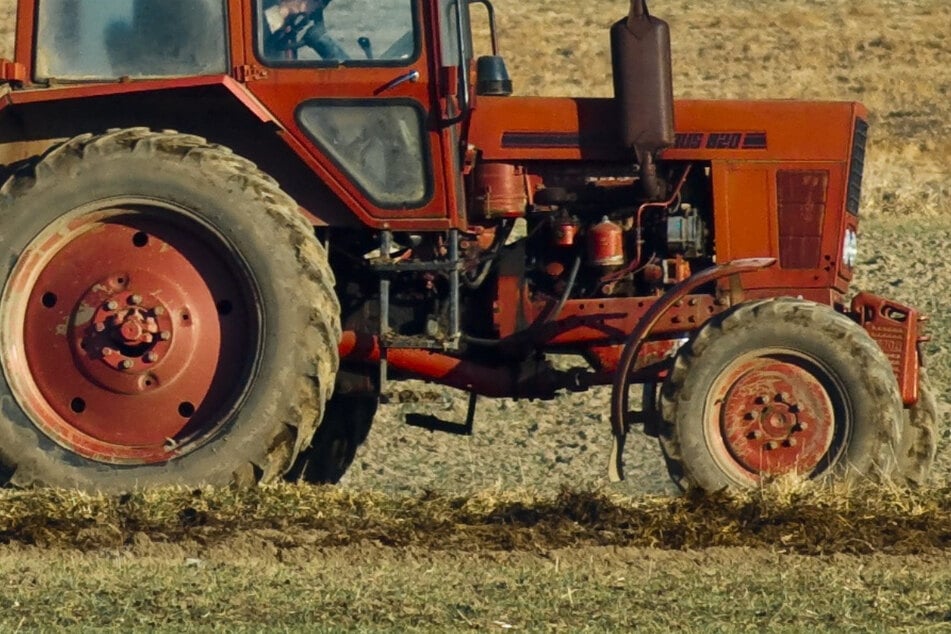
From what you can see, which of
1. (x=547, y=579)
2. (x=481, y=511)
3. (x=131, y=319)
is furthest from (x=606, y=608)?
(x=131, y=319)

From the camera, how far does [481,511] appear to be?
7602 mm

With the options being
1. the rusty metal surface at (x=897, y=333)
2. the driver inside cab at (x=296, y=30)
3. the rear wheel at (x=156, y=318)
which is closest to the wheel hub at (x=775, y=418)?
the rusty metal surface at (x=897, y=333)

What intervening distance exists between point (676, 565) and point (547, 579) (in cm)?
49

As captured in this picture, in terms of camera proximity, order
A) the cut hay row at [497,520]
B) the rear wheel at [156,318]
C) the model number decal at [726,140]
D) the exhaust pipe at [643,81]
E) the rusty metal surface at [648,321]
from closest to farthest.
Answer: the cut hay row at [497,520] → the rear wheel at [156,318] → the rusty metal surface at [648,321] → the exhaust pipe at [643,81] → the model number decal at [726,140]

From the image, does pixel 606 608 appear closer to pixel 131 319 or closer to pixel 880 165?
pixel 131 319

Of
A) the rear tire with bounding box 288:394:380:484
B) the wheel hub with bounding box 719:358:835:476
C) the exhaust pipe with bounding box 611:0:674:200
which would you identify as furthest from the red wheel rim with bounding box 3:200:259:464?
the wheel hub with bounding box 719:358:835:476

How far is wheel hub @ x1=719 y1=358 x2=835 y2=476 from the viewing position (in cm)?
818

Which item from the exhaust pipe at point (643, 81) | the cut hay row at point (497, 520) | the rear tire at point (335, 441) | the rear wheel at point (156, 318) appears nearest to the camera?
the cut hay row at point (497, 520)

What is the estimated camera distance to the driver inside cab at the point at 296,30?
844 centimetres

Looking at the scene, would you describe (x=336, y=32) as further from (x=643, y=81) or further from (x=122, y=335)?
(x=122, y=335)

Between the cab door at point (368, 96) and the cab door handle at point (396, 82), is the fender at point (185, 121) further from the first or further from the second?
the cab door handle at point (396, 82)

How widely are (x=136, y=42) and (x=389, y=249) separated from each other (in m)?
1.35

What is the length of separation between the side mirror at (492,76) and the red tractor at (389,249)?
0.01m

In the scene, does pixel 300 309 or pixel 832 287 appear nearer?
pixel 300 309
